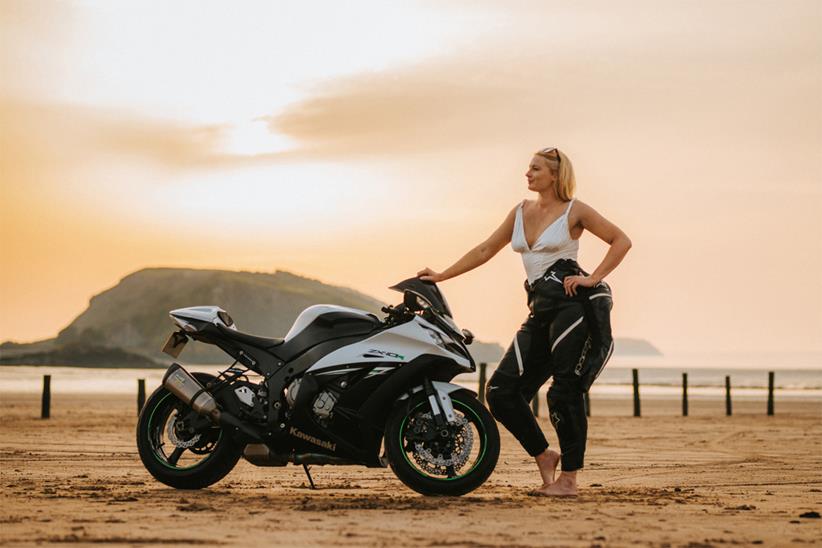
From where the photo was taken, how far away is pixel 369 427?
6.77 meters

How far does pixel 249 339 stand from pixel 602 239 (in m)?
2.37

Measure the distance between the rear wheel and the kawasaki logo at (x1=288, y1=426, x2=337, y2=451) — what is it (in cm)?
45

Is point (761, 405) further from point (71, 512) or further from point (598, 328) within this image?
point (71, 512)

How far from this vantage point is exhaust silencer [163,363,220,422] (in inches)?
273

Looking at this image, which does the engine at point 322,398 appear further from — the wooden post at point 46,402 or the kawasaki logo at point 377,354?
the wooden post at point 46,402

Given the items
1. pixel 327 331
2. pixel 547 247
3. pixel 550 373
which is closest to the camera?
pixel 327 331

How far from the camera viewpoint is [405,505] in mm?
6387

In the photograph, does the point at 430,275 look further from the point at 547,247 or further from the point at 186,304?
the point at 186,304

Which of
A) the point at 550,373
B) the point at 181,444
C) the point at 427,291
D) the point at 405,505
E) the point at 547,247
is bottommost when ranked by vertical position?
the point at 405,505

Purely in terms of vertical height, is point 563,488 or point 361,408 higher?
point 361,408

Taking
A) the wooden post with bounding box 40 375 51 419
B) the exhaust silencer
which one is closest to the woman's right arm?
the exhaust silencer

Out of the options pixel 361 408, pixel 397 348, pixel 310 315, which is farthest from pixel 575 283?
pixel 310 315

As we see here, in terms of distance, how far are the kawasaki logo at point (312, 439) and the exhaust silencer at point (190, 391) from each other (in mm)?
500

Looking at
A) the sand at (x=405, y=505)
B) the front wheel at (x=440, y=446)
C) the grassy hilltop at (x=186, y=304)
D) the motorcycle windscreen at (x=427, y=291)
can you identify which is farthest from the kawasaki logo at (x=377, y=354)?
the grassy hilltop at (x=186, y=304)
